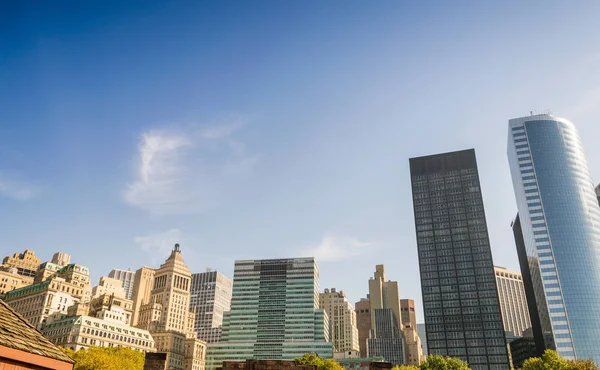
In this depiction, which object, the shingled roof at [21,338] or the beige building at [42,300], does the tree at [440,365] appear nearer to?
the shingled roof at [21,338]

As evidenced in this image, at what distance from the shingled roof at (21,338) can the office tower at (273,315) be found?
551ft

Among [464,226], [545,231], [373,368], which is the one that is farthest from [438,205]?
[373,368]

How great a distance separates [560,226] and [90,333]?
14363 cm

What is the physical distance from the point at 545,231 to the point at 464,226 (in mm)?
32821

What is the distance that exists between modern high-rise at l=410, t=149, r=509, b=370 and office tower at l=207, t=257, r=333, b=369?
43.9 metres

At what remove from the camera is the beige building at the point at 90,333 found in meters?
120

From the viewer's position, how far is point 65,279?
17075 cm

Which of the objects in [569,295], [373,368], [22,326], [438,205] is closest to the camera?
[22,326]

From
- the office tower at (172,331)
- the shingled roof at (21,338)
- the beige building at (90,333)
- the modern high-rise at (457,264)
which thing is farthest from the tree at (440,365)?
the shingled roof at (21,338)

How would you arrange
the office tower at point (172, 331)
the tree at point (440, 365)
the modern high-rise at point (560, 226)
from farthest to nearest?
the office tower at point (172, 331)
the modern high-rise at point (560, 226)
the tree at point (440, 365)

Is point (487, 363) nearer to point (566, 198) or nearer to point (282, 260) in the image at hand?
point (566, 198)

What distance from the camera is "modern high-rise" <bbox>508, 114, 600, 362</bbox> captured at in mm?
136625

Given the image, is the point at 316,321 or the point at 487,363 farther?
the point at 316,321

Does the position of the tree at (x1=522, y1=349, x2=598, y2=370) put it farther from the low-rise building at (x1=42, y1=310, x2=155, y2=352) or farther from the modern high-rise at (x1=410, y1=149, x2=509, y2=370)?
the low-rise building at (x1=42, y1=310, x2=155, y2=352)
